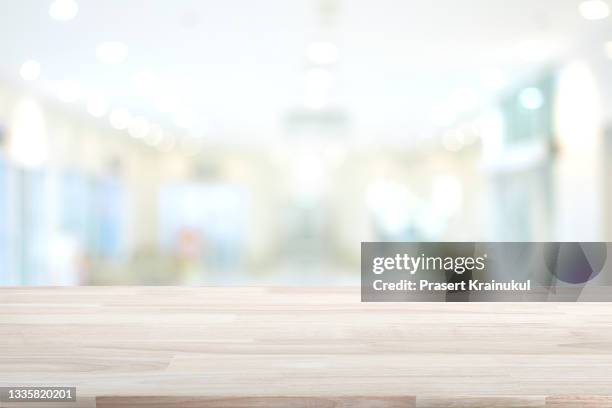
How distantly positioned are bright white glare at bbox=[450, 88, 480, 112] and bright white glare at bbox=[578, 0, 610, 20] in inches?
81.9

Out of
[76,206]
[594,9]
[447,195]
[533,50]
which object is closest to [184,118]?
[76,206]

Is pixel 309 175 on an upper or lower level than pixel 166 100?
lower

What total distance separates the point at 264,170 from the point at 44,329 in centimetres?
543

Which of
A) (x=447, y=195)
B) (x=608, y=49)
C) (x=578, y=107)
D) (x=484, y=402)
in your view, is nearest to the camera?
(x=484, y=402)

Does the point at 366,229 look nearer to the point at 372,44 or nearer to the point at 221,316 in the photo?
the point at 372,44

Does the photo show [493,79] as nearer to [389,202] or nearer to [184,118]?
[389,202]

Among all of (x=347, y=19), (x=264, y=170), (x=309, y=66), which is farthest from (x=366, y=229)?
(x=347, y=19)

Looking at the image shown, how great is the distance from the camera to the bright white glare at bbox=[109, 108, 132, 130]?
586 centimetres

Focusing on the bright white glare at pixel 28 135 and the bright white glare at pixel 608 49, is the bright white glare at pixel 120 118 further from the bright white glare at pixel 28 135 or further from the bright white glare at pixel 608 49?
the bright white glare at pixel 608 49

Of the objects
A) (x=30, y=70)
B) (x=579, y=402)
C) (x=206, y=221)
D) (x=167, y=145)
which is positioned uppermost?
(x=30, y=70)

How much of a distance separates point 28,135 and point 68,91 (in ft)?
1.97

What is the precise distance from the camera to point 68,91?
17.5 ft

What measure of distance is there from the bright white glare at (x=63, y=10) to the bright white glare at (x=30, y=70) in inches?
35.6

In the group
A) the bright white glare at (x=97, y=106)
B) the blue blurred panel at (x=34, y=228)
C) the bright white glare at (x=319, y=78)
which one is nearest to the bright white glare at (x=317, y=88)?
the bright white glare at (x=319, y=78)
